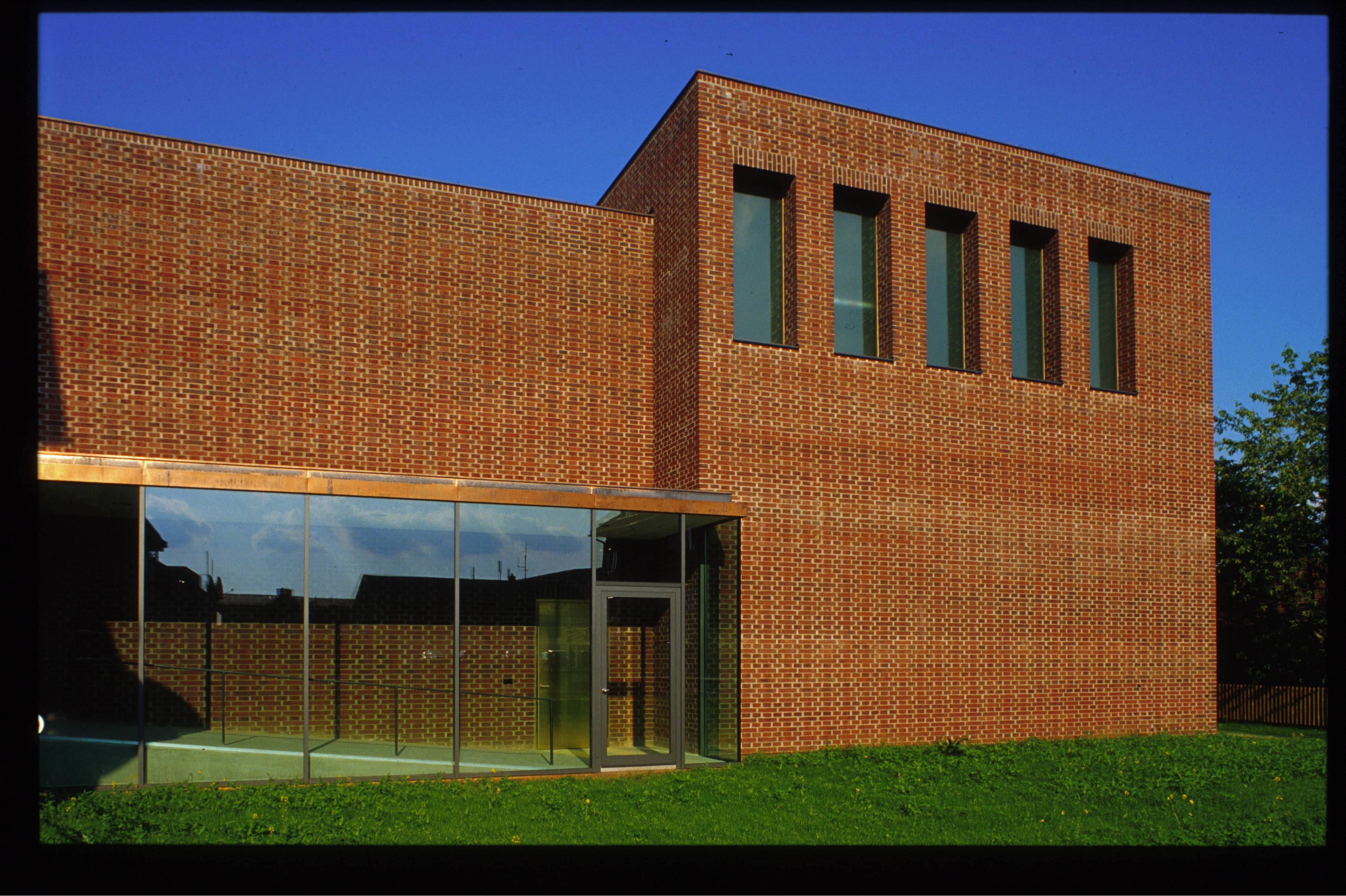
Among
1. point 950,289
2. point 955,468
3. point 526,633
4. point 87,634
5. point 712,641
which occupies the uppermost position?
point 950,289

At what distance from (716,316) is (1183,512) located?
8.81 metres

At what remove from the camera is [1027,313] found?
667 inches

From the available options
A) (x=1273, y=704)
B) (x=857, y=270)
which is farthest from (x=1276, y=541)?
(x=857, y=270)

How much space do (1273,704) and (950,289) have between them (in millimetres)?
12372

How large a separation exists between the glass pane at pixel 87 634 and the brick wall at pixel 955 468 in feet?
22.5

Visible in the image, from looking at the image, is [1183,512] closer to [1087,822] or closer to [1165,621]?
[1165,621]

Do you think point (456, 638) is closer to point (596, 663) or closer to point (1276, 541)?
point (596, 663)

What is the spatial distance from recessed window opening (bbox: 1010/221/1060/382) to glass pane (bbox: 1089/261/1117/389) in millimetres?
806

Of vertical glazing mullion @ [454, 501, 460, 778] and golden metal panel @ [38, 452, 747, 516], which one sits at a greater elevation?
golden metal panel @ [38, 452, 747, 516]

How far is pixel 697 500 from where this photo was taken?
42.7ft

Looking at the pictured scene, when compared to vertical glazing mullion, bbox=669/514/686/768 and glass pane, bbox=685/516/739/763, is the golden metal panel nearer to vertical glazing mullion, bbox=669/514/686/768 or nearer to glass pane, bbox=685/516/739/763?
vertical glazing mullion, bbox=669/514/686/768

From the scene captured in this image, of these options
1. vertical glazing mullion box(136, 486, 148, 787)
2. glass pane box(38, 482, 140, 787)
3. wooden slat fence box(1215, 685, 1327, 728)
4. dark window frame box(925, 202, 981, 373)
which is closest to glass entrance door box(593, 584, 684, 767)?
vertical glazing mullion box(136, 486, 148, 787)

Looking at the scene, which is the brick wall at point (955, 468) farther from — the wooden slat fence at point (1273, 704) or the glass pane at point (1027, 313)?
the wooden slat fence at point (1273, 704)

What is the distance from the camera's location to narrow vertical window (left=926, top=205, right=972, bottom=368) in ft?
53.0
